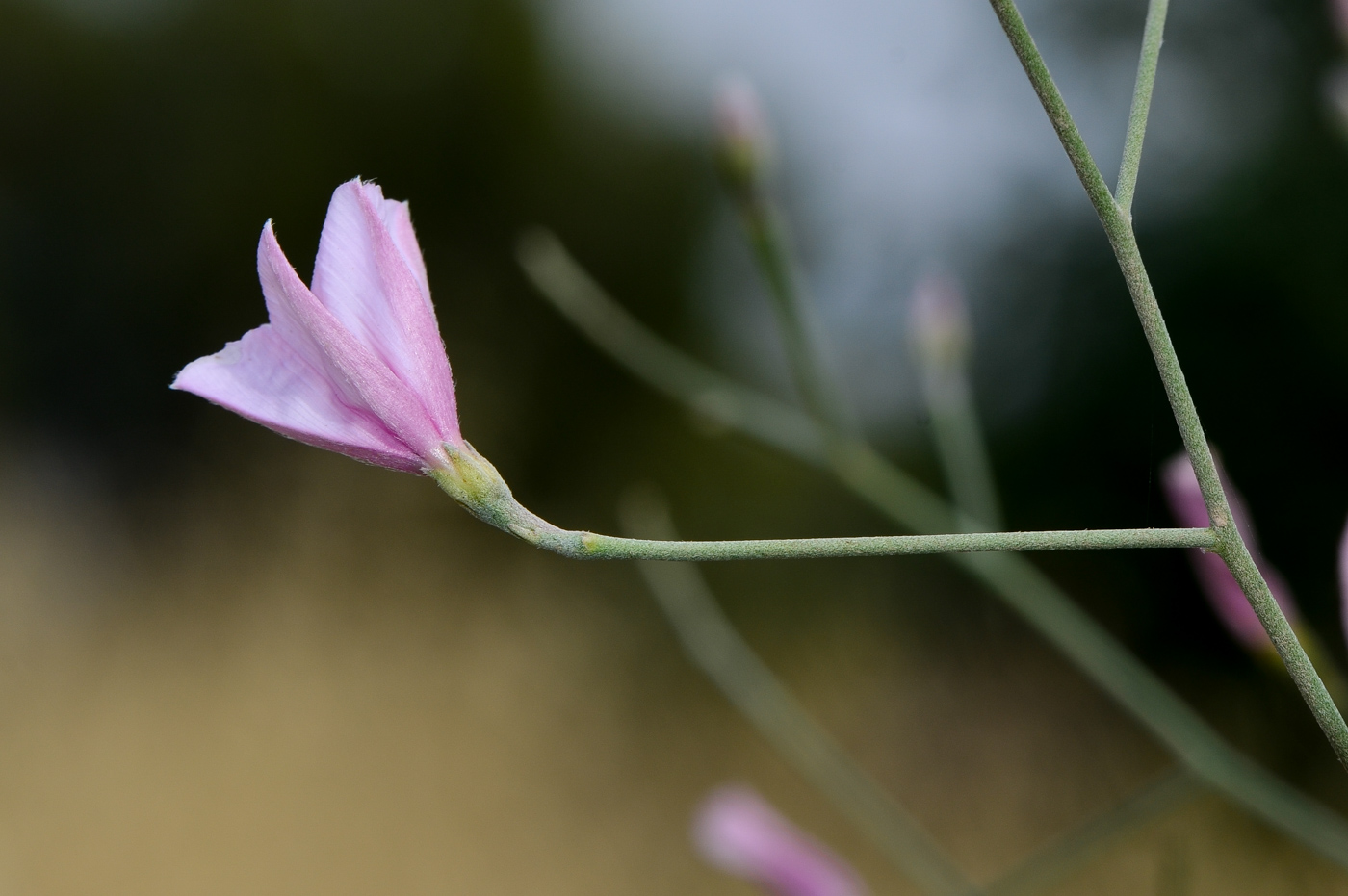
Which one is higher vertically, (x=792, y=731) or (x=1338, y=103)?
(x=1338, y=103)

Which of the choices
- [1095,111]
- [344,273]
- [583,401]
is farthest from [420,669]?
[344,273]

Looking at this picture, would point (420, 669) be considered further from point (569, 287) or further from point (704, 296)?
point (569, 287)

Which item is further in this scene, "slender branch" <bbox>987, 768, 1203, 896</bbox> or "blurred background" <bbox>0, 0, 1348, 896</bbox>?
"blurred background" <bbox>0, 0, 1348, 896</bbox>

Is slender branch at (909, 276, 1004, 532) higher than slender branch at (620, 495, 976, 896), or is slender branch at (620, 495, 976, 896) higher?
slender branch at (909, 276, 1004, 532)

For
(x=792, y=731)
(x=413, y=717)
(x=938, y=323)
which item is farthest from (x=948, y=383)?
(x=413, y=717)

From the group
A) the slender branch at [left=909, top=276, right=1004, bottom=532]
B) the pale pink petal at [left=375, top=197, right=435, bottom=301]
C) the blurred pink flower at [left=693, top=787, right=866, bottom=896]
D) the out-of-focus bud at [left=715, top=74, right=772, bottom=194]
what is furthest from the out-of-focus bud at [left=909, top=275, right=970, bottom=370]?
the pale pink petal at [left=375, top=197, right=435, bottom=301]

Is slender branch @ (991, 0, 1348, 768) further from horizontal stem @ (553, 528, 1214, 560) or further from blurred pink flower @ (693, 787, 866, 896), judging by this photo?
blurred pink flower @ (693, 787, 866, 896)

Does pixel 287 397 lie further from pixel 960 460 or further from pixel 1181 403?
pixel 960 460
